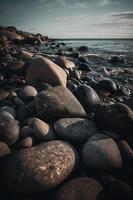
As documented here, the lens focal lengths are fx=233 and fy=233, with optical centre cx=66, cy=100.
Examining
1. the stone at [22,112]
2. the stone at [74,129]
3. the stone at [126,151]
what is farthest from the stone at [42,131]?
the stone at [126,151]

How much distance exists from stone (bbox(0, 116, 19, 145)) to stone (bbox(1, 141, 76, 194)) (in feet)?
1.11

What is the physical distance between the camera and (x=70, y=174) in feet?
8.93

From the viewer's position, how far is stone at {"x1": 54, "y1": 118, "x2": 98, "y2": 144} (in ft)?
10.5

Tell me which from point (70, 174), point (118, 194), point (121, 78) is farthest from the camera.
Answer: point (121, 78)

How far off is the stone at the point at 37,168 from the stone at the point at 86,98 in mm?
1556

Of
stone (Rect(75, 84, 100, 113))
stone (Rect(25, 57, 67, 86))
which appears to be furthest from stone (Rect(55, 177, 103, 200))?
stone (Rect(25, 57, 67, 86))

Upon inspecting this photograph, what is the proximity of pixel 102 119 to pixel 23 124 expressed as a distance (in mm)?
1201

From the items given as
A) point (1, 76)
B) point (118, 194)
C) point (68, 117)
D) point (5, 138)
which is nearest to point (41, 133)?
point (5, 138)

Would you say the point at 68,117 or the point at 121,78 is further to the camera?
the point at 121,78

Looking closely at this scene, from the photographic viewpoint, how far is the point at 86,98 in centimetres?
439

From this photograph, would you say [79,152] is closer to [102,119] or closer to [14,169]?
[102,119]

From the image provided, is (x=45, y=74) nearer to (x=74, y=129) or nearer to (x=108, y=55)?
(x=74, y=129)

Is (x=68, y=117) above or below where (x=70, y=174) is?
above

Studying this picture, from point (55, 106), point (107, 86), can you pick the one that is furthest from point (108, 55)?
point (55, 106)
